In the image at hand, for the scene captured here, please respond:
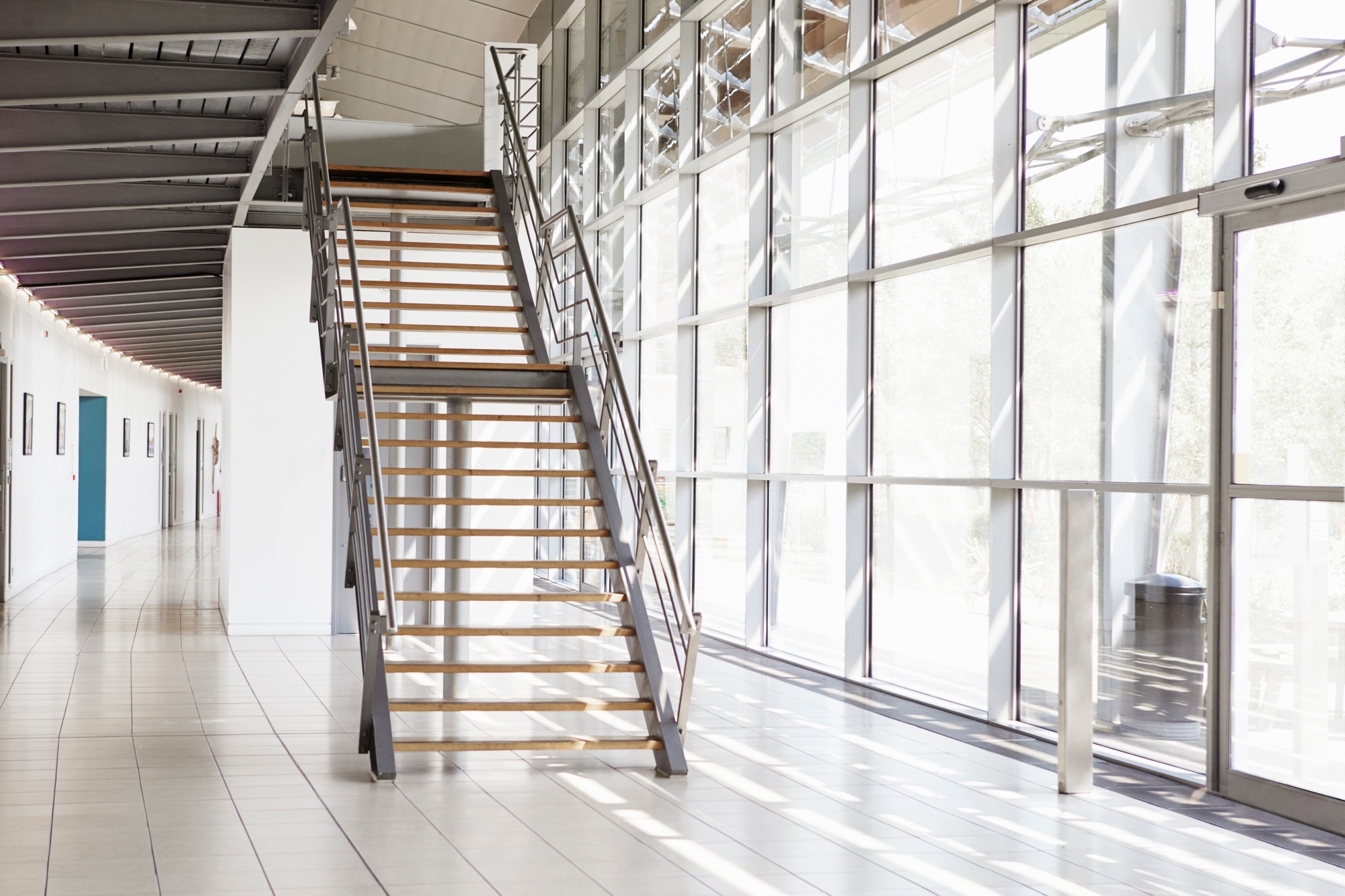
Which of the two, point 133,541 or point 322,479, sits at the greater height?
point 322,479

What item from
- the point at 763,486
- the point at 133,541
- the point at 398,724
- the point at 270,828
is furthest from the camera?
the point at 133,541

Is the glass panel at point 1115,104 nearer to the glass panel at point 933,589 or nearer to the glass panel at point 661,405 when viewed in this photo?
the glass panel at point 933,589

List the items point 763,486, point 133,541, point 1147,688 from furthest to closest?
point 133,541
point 763,486
point 1147,688

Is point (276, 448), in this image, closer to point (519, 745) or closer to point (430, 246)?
point (430, 246)

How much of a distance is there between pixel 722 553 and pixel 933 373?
334 cm

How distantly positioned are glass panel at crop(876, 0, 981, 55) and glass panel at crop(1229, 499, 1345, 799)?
130 inches

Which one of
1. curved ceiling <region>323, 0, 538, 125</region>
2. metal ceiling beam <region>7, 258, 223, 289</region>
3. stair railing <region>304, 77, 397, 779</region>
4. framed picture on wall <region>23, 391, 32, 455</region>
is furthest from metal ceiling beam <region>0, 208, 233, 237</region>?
curved ceiling <region>323, 0, 538, 125</region>

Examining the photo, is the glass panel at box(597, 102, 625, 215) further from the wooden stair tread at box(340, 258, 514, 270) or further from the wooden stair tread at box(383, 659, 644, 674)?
the wooden stair tread at box(383, 659, 644, 674)

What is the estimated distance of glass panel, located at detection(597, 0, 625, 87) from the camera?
12125 millimetres

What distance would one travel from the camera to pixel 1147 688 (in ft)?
19.0

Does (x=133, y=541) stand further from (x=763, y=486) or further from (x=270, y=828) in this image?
(x=270, y=828)

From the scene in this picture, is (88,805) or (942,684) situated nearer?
(88,805)

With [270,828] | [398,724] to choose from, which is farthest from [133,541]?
[270,828]

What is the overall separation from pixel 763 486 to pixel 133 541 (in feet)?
50.2
